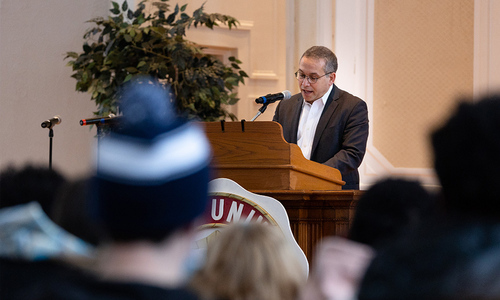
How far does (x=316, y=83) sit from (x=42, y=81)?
278 centimetres

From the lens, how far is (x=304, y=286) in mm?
1046

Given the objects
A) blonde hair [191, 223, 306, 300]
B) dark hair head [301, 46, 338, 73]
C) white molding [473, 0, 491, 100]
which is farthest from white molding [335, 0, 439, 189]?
blonde hair [191, 223, 306, 300]

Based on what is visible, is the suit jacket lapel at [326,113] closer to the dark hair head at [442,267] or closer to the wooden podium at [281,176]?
the wooden podium at [281,176]

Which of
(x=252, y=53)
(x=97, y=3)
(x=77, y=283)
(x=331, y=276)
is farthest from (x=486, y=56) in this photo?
(x=77, y=283)

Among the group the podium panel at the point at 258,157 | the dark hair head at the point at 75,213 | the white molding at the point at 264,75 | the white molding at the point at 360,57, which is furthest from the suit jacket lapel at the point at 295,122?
the dark hair head at the point at 75,213

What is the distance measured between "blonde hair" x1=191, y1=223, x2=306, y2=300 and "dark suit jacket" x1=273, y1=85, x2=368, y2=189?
8.50 feet

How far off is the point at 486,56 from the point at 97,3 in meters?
3.23

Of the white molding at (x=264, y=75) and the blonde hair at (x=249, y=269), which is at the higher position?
the white molding at (x=264, y=75)

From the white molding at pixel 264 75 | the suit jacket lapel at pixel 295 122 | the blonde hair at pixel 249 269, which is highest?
the white molding at pixel 264 75

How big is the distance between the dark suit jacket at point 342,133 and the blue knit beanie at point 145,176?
2.72 meters

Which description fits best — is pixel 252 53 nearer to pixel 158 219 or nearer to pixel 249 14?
pixel 249 14

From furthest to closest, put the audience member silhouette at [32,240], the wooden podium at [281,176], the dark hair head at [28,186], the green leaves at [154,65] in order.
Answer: the green leaves at [154,65]
the wooden podium at [281,176]
the dark hair head at [28,186]
the audience member silhouette at [32,240]

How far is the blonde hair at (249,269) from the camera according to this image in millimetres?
968

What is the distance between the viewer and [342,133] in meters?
3.78
